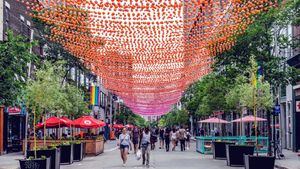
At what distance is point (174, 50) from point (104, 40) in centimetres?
482

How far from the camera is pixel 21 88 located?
23.5 metres

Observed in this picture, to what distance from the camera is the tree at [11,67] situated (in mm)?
22062

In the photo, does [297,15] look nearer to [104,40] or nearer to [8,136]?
[104,40]

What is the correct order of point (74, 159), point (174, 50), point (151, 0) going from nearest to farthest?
1. point (151, 0)
2. point (174, 50)
3. point (74, 159)

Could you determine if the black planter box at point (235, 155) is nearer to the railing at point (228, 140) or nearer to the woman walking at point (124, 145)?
the woman walking at point (124, 145)

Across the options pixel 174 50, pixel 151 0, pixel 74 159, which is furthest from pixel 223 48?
pixel 151 0

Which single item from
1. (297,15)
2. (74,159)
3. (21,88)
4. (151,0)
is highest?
(297,15)

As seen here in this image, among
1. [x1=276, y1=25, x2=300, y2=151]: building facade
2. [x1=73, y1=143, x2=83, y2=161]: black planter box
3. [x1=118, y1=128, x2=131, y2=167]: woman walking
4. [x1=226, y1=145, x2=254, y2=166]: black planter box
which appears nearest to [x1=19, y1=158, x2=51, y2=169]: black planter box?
[x1=118, y1=128, x2=131, y2=167]: woman walking

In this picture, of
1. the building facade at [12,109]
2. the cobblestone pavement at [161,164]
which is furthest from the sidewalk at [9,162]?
the building facade at [12,109]

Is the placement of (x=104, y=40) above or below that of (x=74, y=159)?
above

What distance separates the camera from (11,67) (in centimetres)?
2239

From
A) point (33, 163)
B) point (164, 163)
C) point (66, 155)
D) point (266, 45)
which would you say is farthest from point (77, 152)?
point (266, 45)

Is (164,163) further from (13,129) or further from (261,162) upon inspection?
(13,129)

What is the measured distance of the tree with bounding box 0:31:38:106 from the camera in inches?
869
